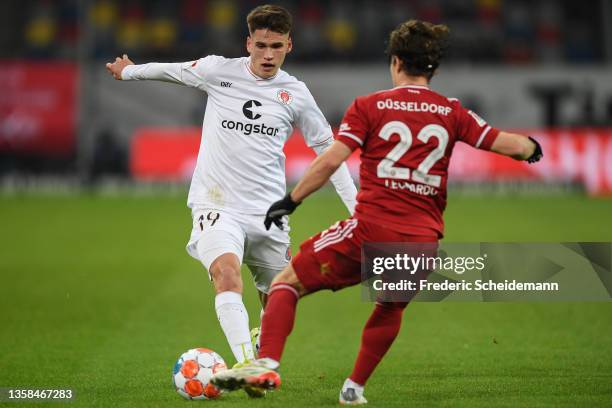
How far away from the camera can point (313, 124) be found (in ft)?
23.9

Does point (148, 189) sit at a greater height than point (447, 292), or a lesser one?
lesser

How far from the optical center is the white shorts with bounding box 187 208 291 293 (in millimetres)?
6828

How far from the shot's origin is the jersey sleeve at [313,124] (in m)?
7.27

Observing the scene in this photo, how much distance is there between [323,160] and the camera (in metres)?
5.85

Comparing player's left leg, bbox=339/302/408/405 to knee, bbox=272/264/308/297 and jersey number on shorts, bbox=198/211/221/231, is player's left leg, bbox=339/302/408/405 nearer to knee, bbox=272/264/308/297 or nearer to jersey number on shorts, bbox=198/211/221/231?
knee, bbox=272/264/308/297

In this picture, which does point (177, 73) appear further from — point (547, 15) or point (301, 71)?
point (547, 15)

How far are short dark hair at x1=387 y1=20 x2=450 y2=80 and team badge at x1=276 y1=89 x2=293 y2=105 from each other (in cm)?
136

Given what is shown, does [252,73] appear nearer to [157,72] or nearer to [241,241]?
[157,72]

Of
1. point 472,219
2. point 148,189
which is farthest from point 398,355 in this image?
point 148,189

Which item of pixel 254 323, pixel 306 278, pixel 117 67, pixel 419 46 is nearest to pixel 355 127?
pixel 419 46

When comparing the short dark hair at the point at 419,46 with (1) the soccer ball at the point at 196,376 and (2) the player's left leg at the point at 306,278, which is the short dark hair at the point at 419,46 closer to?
(2) the player's left leg at the point at 306,278

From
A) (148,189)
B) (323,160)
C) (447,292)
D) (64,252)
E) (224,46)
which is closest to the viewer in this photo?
(323,160)

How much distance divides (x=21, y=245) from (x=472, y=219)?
834cm

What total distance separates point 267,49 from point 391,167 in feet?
5.25
